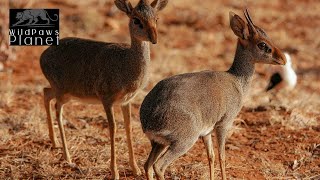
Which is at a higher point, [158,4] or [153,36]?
[158,4]

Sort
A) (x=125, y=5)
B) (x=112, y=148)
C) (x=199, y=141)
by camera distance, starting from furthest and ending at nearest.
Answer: (x=199, y=141) → (x=125, y=5) → (x=112, y=148)

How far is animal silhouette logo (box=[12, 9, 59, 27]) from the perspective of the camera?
9058mm

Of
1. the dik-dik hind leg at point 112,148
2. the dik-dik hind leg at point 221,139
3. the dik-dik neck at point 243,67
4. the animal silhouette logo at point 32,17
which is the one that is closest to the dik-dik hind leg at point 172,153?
the dik-dik hind leg at point 221,139

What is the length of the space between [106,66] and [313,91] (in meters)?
5.05

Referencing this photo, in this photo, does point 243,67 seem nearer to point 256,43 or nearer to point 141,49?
point 256,43

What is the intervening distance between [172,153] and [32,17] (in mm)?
3979

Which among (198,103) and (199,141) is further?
(199,141)

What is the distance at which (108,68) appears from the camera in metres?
6.92

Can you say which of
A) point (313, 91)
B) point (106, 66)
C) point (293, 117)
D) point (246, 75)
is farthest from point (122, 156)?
point (313, 91)

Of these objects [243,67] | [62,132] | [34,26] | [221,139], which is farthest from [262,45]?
[34,26]

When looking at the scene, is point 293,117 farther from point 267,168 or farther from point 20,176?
point 20,176

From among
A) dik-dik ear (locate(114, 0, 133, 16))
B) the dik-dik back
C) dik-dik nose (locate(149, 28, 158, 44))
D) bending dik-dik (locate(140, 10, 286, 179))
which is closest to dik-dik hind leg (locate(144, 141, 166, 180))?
bending dik-dik (locate(140, 10, 286, 179))

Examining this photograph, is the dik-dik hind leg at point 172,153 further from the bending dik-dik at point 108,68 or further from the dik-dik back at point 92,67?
the dik-dik back at point 92,67

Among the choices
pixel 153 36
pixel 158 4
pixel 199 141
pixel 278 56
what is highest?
pixel 158 4
